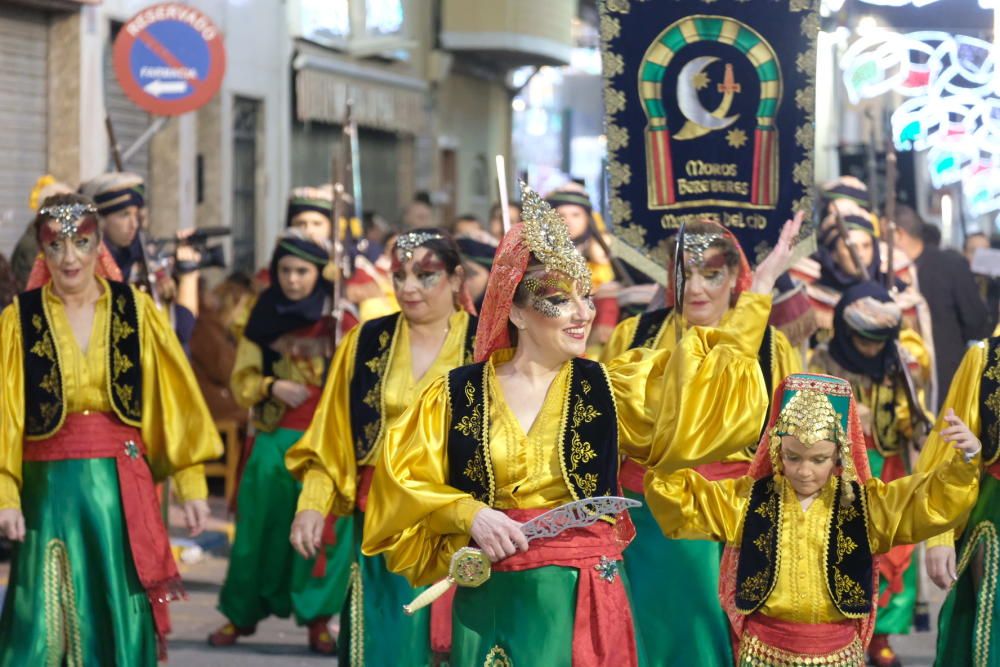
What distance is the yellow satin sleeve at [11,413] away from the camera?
686 cm

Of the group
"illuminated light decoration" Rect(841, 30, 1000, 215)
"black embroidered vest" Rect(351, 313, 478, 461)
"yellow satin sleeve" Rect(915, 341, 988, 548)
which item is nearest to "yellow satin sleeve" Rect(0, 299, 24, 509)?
"black embroidered vest" Rect(351, 313, 478, 461)

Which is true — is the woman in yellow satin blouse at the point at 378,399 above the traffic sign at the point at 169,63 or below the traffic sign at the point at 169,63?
below

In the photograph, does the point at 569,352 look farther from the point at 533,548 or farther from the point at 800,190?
the point at 800,190

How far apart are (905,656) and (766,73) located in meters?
3.45

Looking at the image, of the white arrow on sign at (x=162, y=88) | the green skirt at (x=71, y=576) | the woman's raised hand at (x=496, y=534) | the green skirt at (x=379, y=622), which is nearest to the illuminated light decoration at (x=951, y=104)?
the green skirt at (x=379, y=622)

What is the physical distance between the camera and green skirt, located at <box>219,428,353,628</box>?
940cm

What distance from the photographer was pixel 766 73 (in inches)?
278

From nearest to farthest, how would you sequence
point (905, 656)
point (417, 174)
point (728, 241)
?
point (728, 241) → point (905, 656) → point (417, 174)

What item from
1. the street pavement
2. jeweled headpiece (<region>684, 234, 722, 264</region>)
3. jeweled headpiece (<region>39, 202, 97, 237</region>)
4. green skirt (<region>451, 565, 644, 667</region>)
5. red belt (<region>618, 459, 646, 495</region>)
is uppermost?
jeweled headpiece (<region>39, 202, 97, 237</region>)

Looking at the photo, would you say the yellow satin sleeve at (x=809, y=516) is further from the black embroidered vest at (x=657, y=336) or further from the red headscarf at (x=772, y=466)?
the black embroidered vest at (x=657, y=336)

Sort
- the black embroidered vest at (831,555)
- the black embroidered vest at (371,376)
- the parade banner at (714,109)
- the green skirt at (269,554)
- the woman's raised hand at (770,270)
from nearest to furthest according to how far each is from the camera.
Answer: the woman's raised hand at (770,270)
the black embroidered vest at (831,555)
the black embroidered vest at (371,376)
the parade banner at (714,109)
the green skirt at (269,554)

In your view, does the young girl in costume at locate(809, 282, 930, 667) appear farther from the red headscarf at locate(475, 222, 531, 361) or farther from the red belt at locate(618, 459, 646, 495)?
the red headscarf at locate(475, 222, 531, 361)

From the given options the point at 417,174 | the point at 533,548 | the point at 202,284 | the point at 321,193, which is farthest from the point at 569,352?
the point at 417,174

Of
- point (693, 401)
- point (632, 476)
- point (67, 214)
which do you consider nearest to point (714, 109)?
point (632, 476)
